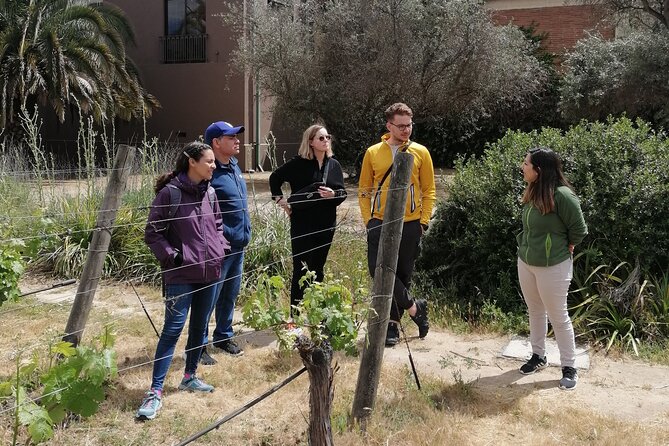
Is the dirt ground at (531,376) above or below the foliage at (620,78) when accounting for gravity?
below

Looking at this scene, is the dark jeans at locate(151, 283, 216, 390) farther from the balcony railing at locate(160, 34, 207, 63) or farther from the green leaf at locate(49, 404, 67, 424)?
the balcony railing at locate(160, 34, 207, 63)

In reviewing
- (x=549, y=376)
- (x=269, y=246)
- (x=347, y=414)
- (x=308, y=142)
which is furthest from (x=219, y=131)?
(x=549, y=376)

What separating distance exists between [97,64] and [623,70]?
1421 centimetres

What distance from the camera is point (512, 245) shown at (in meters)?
6.06

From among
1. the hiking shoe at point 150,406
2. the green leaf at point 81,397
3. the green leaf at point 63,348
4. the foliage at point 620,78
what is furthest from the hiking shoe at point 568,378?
the foliage at point 620,78

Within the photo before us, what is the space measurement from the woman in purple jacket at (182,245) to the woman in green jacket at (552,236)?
2026mm

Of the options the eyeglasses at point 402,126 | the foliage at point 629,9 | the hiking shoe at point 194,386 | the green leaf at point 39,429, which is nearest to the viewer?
the green leaf at point 39,429

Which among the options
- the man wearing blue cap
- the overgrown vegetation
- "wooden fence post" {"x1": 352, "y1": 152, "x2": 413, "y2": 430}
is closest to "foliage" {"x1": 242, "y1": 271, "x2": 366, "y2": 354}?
"wooden fence post" {"x1": 352, "y1": 152, "x2": 413, "y2": 430}

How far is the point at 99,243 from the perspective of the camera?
439cm

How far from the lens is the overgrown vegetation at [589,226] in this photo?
5.59 metres

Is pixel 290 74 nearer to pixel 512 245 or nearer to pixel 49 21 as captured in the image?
pixel 49 21

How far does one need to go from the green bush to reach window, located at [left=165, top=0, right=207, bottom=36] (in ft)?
58.9

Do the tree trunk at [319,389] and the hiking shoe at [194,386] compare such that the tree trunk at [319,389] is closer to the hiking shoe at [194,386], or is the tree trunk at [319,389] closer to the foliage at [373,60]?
the hiking shoe at [194,386]

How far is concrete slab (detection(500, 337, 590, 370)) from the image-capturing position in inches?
195
